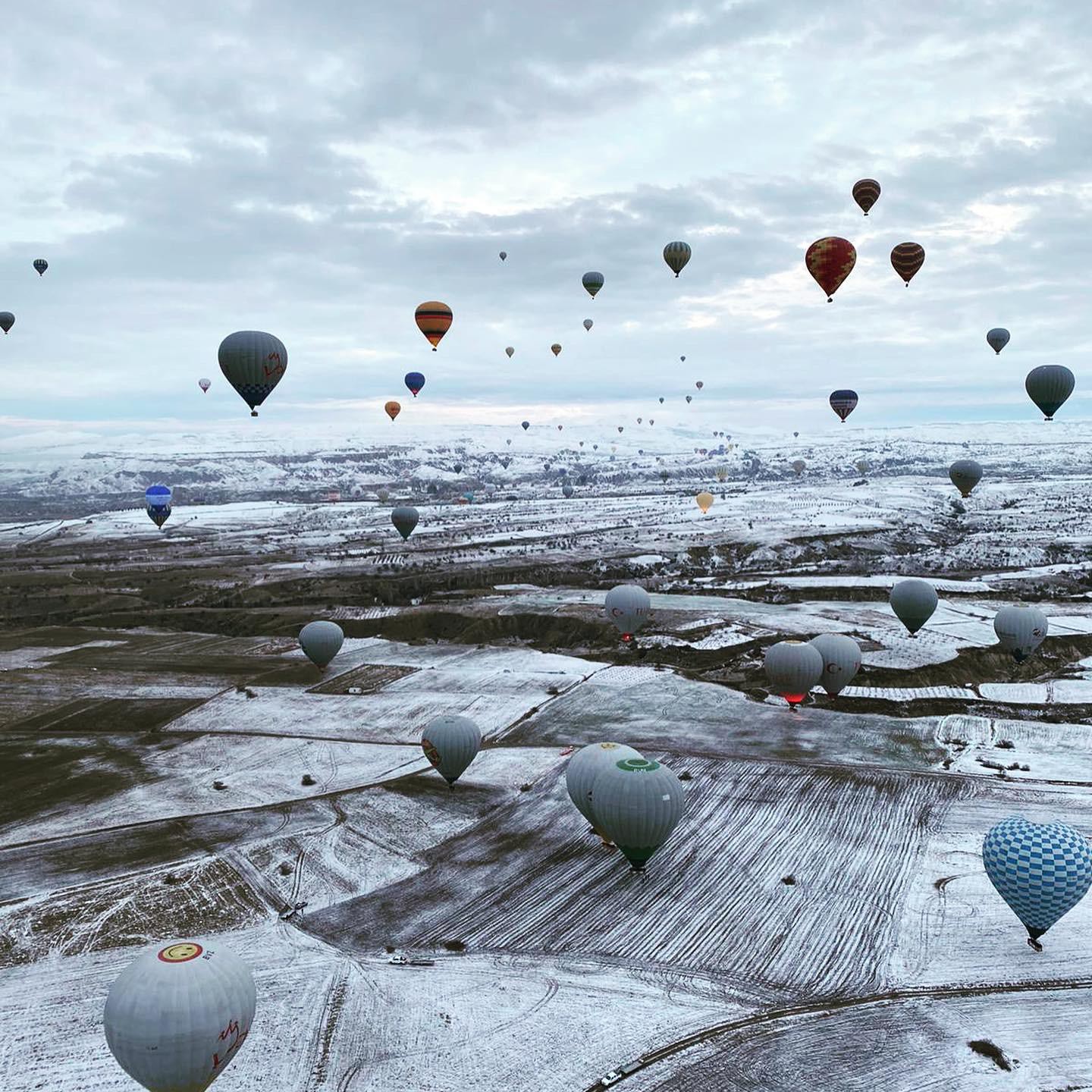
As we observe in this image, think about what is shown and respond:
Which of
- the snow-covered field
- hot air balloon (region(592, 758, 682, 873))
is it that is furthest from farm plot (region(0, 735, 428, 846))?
hot air balloon (region(592, 758, 682, 873))

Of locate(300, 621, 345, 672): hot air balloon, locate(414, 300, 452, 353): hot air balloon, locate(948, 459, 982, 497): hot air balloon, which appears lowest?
locate(300, 621, 345, 672): hot air balloon

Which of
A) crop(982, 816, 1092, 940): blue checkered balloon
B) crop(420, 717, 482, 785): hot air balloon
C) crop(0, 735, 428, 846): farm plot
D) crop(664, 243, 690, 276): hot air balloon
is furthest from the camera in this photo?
crop(664, 243, 690, 276): hot air balloon

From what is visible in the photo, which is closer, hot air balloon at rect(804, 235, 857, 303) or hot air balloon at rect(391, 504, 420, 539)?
hot air balloon at rect(804, 235, 857, 303)

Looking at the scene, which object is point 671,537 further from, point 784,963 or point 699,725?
point 784,963

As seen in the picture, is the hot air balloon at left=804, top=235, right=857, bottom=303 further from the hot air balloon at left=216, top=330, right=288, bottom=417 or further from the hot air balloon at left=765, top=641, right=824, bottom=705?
the hot air balloon at left=216, top=330, right=288, bottom=417

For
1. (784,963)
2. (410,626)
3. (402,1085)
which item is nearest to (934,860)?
(784,963)

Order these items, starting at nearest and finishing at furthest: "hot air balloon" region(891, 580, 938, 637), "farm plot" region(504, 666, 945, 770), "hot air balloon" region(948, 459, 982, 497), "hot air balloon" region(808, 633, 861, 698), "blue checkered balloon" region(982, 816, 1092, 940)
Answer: "blue checkered balloon" region(982, 816, 1092, 940), "farm plot" region(504, 666, 945, 770), "hot air balloon" region(808, 633, 861, 698), "hot air balloon" region(891, 580, 938, 637), "hot air balloon" region(948, 459, 982, 497)

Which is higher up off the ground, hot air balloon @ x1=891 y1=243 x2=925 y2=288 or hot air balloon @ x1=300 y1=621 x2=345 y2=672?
hot air balloon @ x1=891 y1=243 x2=925 y2=288

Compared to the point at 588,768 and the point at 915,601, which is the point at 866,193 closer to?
the point at 915,601

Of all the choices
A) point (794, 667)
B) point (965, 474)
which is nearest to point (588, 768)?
point (794, 667)
